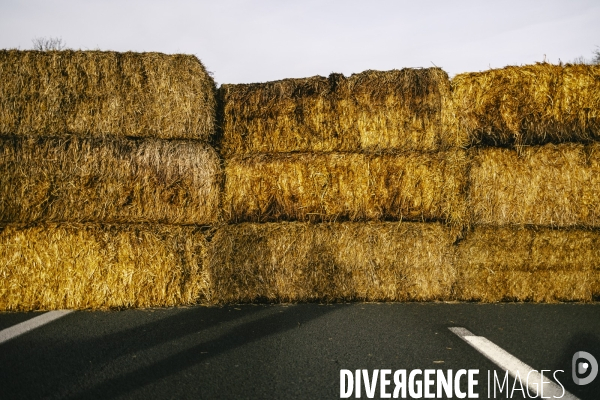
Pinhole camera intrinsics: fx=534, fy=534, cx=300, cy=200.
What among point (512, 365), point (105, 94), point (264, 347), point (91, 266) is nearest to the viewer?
point (512, 365)

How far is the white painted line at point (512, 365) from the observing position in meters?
2.89

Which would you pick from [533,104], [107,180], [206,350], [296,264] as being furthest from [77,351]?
[533,104]

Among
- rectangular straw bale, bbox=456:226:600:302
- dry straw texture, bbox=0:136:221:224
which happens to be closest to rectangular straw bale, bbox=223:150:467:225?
dry straw texture, bbox=0:136:221:224

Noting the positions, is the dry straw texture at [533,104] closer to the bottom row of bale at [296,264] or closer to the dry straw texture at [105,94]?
the bottom row of bale at [296,264]

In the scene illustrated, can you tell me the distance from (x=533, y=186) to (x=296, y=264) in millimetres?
2646

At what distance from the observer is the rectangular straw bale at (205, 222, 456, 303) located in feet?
18.8

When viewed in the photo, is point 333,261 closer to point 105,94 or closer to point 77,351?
point 77,351

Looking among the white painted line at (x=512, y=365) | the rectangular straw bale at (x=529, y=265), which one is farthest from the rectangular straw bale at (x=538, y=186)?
the white painted line at (x=512, y=365)

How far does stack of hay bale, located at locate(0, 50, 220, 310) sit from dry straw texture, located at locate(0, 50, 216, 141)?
0.04ft

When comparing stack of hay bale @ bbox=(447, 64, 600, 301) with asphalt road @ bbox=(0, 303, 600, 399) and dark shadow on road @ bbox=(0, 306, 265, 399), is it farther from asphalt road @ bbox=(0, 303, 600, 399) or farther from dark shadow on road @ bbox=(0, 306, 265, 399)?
dark shadow on road @ bbox=(0, 306, 265, 399)

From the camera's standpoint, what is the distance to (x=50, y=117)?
18.5 feet

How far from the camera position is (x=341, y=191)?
5.83 m

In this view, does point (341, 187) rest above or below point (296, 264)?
above

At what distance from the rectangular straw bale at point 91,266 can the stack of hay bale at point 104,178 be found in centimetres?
1
